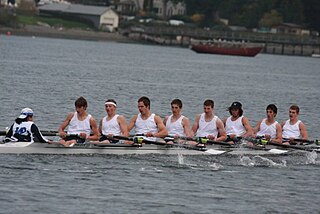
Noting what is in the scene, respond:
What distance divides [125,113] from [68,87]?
1636 centimetres

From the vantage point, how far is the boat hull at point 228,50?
160 meters

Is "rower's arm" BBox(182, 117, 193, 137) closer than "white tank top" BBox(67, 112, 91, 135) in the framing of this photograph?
No

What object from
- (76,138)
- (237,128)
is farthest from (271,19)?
(76,138)

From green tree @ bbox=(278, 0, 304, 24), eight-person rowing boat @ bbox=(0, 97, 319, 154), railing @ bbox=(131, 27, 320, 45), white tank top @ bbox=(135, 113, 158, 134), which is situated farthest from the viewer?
green tree @ bbox=(278, 0, 304, 24)

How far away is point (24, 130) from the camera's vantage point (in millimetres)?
29172

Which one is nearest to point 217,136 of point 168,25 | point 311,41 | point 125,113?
point 125,113

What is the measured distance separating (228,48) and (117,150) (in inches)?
5241

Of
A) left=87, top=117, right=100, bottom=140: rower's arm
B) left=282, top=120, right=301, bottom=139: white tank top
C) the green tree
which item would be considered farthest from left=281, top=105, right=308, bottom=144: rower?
the green tree

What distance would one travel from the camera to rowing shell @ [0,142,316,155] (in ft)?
96.3

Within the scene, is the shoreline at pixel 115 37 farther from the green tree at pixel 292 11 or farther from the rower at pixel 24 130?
the rower at pixel 24 130

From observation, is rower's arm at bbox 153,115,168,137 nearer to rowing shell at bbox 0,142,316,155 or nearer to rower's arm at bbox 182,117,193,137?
rowing shell at bbox 0,142,316,155

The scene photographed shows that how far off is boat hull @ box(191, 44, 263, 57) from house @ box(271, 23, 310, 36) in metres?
23.3

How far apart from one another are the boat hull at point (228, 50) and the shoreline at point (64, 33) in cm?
2009

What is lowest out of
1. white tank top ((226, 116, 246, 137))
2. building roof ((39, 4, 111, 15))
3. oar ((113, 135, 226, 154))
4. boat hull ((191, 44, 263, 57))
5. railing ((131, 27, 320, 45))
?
oar ((113, 135, 226, 154))
